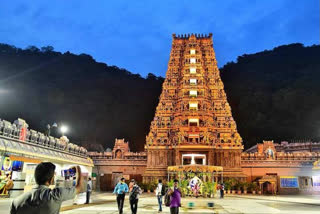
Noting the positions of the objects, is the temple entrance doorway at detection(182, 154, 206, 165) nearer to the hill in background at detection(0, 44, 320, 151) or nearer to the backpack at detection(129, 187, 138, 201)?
the backpack at detection(129, 187, 138, 201)

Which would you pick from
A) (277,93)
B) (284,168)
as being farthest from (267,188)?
(277,93)

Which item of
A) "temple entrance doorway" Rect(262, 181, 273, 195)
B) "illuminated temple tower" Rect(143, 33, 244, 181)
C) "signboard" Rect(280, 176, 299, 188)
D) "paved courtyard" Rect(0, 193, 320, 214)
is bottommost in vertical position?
"paved courtyard" Rect(0, 193, 320, 214)

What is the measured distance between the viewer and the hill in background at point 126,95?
6431cm

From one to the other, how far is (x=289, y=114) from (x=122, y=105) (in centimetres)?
4260

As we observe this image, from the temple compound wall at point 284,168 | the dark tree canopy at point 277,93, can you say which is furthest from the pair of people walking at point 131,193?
the dark tree canopy at point 277,93

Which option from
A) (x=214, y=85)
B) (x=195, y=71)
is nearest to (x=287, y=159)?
(x=214, y=85)

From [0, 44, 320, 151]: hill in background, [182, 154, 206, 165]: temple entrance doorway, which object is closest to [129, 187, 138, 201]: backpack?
[182, 154, 206, 165]: temple entrance doorway

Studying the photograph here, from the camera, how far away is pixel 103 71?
83.1m

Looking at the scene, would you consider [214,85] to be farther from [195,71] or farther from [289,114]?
[289,114]

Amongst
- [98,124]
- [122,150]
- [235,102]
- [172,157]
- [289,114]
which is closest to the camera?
[172,157]

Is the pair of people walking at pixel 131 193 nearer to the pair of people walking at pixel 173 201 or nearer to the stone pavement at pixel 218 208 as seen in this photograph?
the stone pavement at pixel 218 208

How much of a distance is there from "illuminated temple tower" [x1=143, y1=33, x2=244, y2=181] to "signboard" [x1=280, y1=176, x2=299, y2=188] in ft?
18.1

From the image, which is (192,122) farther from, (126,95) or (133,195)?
(126,95)

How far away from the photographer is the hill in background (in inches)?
2532
